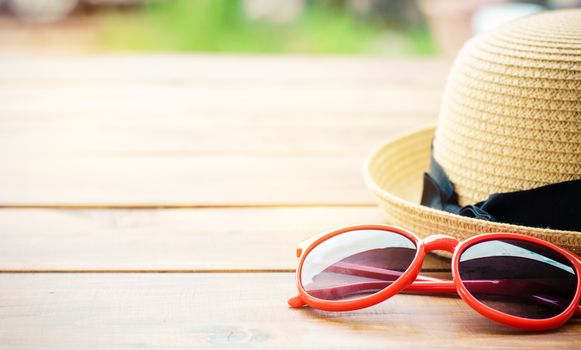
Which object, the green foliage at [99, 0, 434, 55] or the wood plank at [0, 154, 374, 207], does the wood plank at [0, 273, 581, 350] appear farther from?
the green foliage at [99, 0, 434, 55]

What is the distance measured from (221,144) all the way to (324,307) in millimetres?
605

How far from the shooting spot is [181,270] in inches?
34.3

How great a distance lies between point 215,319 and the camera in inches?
30.2

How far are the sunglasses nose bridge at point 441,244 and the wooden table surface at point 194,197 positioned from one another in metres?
0.06

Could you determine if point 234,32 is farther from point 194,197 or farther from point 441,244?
point 441,244

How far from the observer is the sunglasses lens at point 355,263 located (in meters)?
0.78

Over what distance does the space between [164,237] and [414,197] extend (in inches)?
13.3

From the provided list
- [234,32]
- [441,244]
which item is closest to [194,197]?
[441,244]

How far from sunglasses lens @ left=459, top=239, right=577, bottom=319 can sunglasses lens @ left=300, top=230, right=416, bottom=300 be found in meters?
0.06

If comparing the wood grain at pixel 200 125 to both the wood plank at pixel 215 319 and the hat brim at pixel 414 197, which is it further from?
the wood plank at pixel 215 319

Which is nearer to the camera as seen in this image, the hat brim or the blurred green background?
the hat brim

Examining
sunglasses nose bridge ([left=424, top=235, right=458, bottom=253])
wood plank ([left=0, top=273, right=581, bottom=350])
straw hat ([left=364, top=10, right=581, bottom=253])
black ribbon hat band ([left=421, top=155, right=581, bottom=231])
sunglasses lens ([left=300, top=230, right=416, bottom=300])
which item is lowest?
wood plank ([left=0, top=273, right=581, bottom=350])

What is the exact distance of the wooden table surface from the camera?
751 mm

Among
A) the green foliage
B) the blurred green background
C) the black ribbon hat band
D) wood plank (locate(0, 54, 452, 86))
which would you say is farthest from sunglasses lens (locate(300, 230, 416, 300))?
the green foliage
